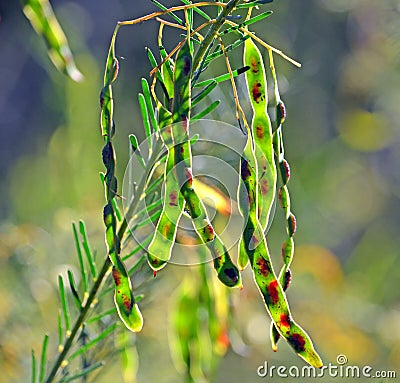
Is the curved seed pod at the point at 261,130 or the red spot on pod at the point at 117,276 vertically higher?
the curved seed pod at the point at 261,130

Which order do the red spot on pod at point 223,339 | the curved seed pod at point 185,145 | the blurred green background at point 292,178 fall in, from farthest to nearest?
the blurred green background at point 292,178 < the red spot on pod at point 223,339 < the curved seed pod at point 185,145

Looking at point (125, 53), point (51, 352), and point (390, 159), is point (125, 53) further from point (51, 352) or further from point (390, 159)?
point (51, 352)

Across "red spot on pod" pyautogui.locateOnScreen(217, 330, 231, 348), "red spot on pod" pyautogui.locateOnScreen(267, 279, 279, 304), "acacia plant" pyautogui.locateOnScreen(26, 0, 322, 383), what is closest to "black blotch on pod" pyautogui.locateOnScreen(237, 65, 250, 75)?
"acacia plant" pyautogui.locateOnScreen(26, 0, 322, 383)

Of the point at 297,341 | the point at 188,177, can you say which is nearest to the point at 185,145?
the point at 188,177

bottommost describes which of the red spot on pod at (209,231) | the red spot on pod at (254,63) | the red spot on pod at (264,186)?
the red spot on pod at (264,186)

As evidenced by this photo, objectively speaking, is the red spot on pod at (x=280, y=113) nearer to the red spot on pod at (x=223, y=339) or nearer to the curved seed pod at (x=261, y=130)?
the curved seed pod at (x=261, y=130)

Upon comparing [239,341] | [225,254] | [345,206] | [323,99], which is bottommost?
[345,206]

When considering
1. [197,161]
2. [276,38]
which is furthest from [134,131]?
[197,161]

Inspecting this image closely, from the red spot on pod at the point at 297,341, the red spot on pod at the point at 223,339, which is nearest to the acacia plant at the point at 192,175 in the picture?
the red spot on pod at the point at 297,341
